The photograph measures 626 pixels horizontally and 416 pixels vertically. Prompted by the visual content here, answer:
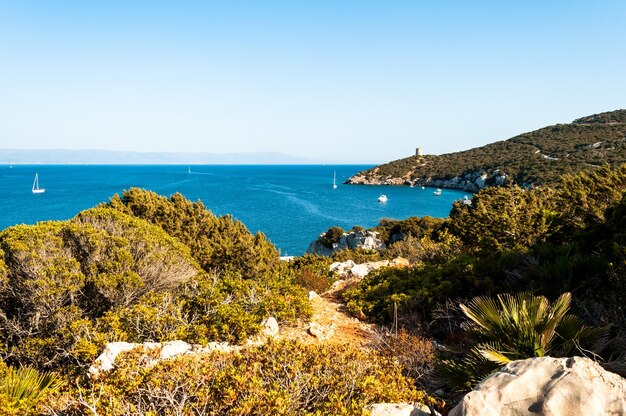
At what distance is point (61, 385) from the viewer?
192 inches

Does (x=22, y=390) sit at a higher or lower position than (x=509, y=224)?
lower

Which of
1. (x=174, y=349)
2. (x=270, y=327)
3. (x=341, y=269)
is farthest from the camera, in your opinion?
(x=341, y=269)

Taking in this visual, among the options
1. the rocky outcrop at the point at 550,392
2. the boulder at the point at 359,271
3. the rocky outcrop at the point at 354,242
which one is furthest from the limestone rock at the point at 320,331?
the rocky outcrop at the point at 354,242

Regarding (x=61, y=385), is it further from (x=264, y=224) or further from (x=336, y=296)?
(x=264, y=224)

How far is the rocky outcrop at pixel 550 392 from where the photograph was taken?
2.97 meters

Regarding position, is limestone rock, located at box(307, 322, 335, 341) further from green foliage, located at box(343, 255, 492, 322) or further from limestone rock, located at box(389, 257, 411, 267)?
limestone rock, located at box(389, 257, 411, 267)

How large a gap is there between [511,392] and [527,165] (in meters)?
88.2

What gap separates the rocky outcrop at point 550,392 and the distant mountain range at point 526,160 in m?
60.4

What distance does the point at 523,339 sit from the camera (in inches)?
175

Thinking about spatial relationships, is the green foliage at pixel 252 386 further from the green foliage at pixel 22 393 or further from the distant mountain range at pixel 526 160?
the distant mountain range at pixel 526 160

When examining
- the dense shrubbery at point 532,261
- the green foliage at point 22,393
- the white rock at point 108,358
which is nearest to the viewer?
the green foliage at point 22,393

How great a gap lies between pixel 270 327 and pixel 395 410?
3767 millimetres

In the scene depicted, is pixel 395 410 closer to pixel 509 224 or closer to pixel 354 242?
pixel 509 224

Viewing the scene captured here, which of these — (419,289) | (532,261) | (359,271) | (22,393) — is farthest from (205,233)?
(532,261)
